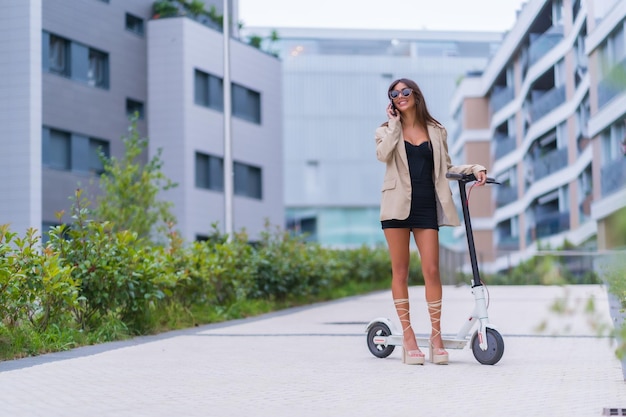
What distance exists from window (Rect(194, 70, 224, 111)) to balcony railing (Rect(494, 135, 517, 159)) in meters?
22.4

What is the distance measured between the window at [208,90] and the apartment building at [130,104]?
0.05 meters

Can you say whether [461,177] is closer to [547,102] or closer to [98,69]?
[98,69]

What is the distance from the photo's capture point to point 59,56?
115ft

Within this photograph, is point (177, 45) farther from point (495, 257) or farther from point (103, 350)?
point (103, 350)

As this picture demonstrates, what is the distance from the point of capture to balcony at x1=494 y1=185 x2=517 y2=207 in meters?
59.8

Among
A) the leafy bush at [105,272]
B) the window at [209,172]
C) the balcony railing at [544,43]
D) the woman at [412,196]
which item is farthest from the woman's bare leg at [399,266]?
the balcony railing at [544,43]

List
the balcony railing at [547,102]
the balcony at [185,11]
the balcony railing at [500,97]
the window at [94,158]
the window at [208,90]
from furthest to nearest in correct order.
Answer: the balcony railing at [500,97], the balcony railing at [547,102], the window at [208,90], the balcony at [185,11], the window at [94,158]

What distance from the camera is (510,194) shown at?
60375 mm

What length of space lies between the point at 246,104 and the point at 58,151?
34.4 feet

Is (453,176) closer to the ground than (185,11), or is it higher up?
closer to the ground

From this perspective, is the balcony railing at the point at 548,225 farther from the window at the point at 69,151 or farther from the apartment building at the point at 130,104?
the window at the point at 69,151

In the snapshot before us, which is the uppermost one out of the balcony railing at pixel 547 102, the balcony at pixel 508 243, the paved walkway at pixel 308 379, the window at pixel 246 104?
the balcony railing at pixel 547 102

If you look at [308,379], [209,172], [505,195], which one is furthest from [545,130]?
[308,379]

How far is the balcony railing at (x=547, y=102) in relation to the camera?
165 feet
